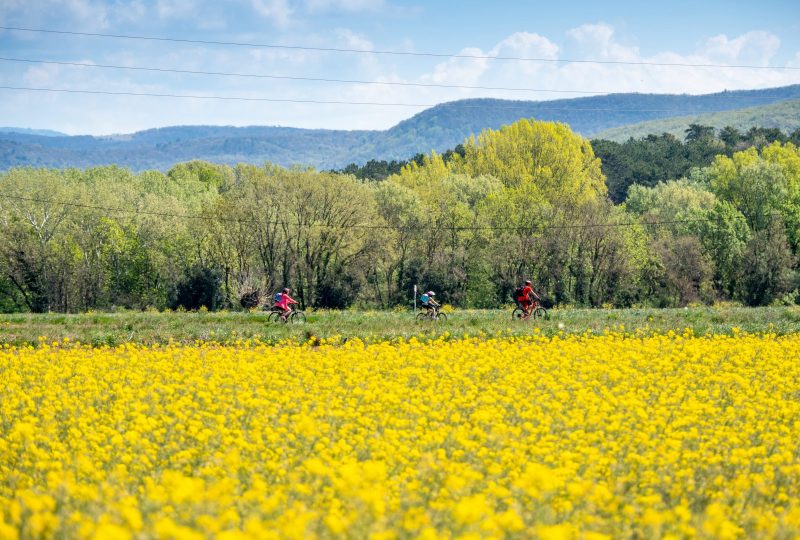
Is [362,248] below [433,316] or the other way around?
below

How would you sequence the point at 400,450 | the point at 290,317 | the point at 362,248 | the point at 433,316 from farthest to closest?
the point at 362,248 < the point at 290,317 < the point at 433,316 < the point at 400,450

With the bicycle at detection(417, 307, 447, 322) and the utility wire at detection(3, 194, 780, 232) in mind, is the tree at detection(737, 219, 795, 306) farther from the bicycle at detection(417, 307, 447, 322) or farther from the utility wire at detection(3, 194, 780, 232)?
the bicycle at detection(417, 307, 447, 322)

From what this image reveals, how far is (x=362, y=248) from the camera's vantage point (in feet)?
195

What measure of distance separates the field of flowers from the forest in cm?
4030

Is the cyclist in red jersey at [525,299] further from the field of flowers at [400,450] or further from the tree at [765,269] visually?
the tree at [765,269]

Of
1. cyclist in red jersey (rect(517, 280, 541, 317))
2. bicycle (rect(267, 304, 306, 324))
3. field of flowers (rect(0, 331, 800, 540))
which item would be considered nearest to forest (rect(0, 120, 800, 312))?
bicycle (rect(267, 304, 306, 324))

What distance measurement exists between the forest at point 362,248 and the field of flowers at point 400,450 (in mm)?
40302

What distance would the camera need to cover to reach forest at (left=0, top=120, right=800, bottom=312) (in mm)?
58156

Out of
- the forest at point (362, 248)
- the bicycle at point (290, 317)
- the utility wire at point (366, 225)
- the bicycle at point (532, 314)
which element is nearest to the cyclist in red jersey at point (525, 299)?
the bicycle at point (532, 314)

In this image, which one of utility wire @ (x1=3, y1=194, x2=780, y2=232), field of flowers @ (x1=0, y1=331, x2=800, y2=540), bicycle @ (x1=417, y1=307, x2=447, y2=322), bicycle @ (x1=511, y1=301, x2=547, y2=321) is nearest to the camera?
field of flowers @ (x1=0, y1=331, x2=800, y2=540)

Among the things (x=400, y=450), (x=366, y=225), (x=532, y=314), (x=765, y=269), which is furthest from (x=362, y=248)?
(x=400, y=450)

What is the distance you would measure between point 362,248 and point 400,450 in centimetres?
4946

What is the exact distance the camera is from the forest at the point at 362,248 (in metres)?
58.2

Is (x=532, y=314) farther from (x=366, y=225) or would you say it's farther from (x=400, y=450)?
→ (x=366, y=225)
